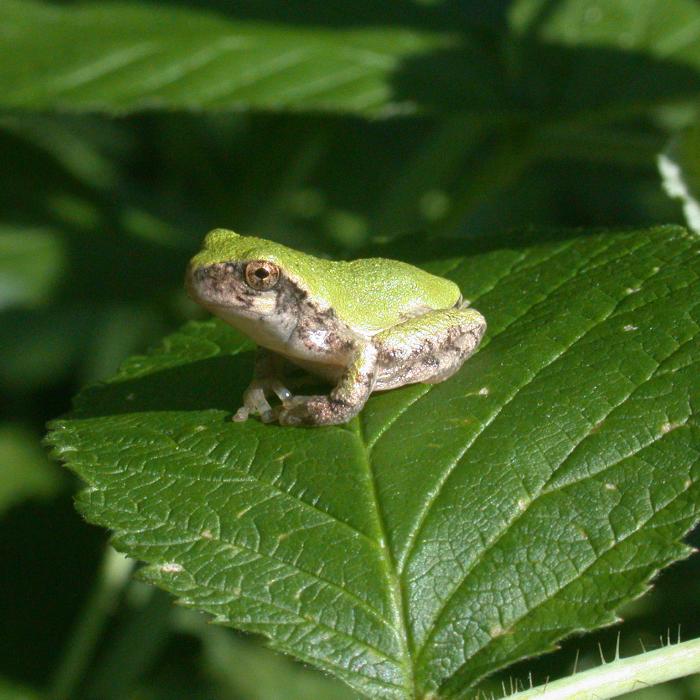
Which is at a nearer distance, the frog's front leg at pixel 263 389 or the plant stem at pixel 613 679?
the plant stem at pixel 613 679

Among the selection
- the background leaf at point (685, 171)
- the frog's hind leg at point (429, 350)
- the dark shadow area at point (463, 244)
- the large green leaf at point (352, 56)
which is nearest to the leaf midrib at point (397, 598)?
the frog's hind leg at point (429, 350)

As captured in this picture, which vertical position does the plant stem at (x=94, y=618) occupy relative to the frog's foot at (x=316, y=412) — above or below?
below

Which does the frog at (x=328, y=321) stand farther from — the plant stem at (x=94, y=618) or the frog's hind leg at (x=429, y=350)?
the plant stem at (x=94, y=618)

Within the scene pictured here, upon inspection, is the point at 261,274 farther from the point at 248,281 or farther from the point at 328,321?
the point at 328,321

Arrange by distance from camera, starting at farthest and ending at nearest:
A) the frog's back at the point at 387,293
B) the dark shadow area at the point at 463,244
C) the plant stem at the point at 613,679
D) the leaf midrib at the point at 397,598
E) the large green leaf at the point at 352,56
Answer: the large green leaf at the point at 352,56 → the dark shadow area at the point at 463,244 → the frog's back at the point at 387,293 → the leaf midrib at the point at 397,598 → the plant stem at the point at 613,679

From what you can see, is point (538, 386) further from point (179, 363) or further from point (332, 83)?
point (332, 83)

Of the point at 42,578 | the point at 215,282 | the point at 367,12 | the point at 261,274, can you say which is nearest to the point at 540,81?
the point at 367,12

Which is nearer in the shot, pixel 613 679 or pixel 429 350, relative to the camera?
pixel 613 679

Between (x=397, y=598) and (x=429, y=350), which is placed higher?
(x=429, y=350)
